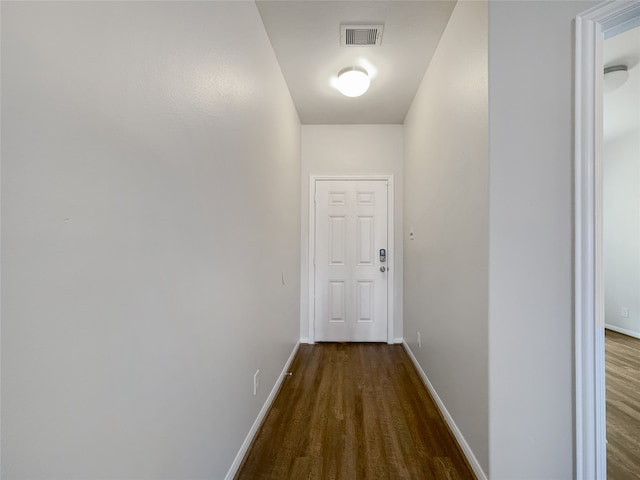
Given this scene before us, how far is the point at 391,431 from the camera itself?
5.63 ft

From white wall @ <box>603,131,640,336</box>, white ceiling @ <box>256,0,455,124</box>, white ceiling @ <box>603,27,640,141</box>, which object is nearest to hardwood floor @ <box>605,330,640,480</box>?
white wall @ <box>603,131,640,336</box>

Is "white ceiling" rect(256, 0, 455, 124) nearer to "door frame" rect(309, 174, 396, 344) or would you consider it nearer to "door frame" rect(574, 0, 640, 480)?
"door frame" rect(309, 174, 396, 344)

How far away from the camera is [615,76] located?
220 cm

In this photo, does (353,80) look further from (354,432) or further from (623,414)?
(623,414)

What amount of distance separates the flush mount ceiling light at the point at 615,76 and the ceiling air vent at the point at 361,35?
1820 mm

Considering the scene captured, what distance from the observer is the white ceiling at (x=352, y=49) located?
1.76m

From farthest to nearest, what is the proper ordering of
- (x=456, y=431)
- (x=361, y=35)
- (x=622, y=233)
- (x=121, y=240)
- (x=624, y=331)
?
1. (x=622, y=233)
2. (x=624, y=331)
3. (x=361, y=35)
4. (x=456, y=431)
5. (x=121, y=240)

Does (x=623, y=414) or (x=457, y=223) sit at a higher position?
(x=457, y=223)

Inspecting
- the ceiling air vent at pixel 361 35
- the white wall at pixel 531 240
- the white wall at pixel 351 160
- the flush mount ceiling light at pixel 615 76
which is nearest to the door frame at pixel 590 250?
the white wall at pixel 531 240

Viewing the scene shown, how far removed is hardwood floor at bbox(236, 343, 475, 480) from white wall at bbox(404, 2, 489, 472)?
0.57 ft

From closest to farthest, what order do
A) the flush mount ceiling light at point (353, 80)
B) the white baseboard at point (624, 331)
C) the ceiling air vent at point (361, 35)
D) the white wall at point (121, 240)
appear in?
the white wall at point (121, 240) < the ceiling air vent at point (361, 35) < the flush mount ceiling light at point (353, 80) < the white baseboard at point (624, 331)

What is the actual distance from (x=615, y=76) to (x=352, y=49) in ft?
6.77

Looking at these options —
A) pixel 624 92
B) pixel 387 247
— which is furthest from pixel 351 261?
pixel 624 92

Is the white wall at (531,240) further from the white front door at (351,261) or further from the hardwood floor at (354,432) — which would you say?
the white front door at (351,261)
